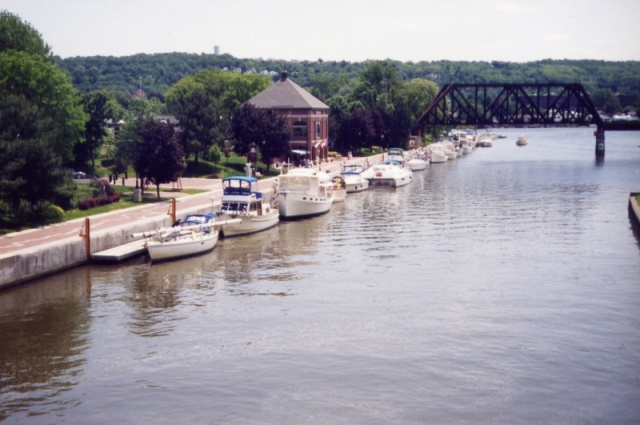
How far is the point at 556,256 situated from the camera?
165ft

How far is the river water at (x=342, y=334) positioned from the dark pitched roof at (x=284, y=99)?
54.4 m

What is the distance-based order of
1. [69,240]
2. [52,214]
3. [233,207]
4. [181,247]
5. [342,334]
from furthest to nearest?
[233,207], [52,214], [181,247], [69,240], [342,334]

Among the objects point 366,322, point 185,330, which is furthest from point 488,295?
point 185,330

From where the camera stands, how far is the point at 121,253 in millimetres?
48562

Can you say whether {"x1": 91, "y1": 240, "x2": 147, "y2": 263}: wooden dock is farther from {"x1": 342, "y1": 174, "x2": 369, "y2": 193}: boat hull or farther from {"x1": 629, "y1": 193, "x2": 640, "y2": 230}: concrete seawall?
{"x1": 342, "y1": 174, "x2": 369, "y2": 193}: boat hull

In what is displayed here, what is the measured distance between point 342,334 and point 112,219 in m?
26.9

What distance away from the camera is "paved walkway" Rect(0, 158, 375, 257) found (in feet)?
153

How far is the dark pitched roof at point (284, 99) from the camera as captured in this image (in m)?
112

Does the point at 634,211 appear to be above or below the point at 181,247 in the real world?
above

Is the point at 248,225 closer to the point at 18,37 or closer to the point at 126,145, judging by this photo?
the point at 126,145

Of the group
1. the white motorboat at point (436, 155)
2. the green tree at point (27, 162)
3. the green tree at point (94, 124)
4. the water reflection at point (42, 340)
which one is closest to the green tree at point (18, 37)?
the green tree at point (94, 124)

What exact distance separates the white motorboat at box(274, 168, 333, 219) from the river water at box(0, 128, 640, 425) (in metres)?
8.64

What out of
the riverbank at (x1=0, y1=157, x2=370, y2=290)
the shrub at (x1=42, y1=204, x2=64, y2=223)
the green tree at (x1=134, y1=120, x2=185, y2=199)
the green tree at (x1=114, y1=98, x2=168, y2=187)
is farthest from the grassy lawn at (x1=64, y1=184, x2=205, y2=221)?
the green tree at (x1=114, y1=98, x2=168, y2=187)

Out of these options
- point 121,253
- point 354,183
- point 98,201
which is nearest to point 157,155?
point 98,201
